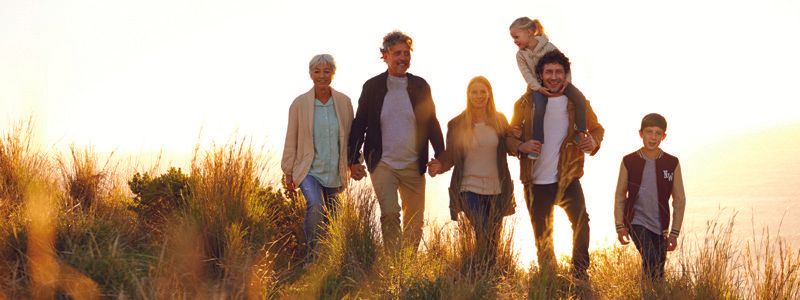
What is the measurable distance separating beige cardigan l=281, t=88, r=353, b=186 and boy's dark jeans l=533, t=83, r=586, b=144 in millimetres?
Answer: 1494

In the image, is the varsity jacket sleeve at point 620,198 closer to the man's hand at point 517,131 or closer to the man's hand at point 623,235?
the man's hand at point 623,235

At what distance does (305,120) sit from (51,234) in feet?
6.40

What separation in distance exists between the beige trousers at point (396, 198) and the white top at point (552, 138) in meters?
1.03

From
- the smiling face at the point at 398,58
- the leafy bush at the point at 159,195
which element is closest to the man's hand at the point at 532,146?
the smiling face at the point at 398,58

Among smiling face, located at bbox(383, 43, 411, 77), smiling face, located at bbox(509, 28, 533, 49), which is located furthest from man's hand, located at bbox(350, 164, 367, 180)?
smiling face, located at bbox(509, 28, 533, 49)

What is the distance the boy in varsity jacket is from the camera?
5.47m

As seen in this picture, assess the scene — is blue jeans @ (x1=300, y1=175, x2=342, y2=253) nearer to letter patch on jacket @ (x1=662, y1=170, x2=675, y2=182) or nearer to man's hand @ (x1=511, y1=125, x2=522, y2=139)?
man's hand @ (x1=511, y1=125, x2=522, y2=139)

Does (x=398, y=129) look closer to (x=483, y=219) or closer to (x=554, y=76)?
(x=483, y=219)

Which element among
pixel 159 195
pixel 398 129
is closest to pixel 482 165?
pixel 398 129

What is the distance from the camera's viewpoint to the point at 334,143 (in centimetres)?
642

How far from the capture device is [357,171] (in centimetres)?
636

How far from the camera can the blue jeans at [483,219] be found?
5918 millimetres

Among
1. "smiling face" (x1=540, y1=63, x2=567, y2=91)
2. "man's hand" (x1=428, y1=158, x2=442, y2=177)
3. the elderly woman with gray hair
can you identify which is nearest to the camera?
"smiling face" (x1=540, y1=63, x2=567, y2=91)

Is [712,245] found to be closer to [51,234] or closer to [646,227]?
[646,227]
